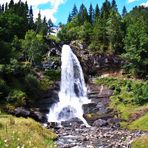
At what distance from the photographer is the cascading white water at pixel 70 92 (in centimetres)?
6869

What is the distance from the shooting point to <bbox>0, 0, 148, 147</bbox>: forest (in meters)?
69.5

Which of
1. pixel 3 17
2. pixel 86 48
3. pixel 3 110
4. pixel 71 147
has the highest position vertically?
pixel 3 17

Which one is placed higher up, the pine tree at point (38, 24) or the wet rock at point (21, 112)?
the pine tree at point (38, 24)

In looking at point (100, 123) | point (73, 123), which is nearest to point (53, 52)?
point (73, 123)

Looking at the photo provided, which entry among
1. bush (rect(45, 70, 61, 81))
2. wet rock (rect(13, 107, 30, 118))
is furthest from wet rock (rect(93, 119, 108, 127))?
bush (rect(45, 70, 61, 81))

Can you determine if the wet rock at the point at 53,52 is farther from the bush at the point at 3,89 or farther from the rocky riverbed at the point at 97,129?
the bush at the point at 3,89

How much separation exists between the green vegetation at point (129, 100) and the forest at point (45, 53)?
19 cm

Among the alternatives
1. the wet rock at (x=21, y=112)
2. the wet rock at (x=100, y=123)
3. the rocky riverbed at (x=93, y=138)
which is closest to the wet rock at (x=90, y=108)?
the wet rock at (x=100, y=123)

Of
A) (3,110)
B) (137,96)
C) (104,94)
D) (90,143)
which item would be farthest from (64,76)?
(90,143)

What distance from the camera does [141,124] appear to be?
57.9 meters

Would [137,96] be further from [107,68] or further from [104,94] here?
[107,68]

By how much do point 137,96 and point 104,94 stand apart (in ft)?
31.0

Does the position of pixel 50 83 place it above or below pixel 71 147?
above

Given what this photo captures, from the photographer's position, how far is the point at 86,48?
9700 centimetres
